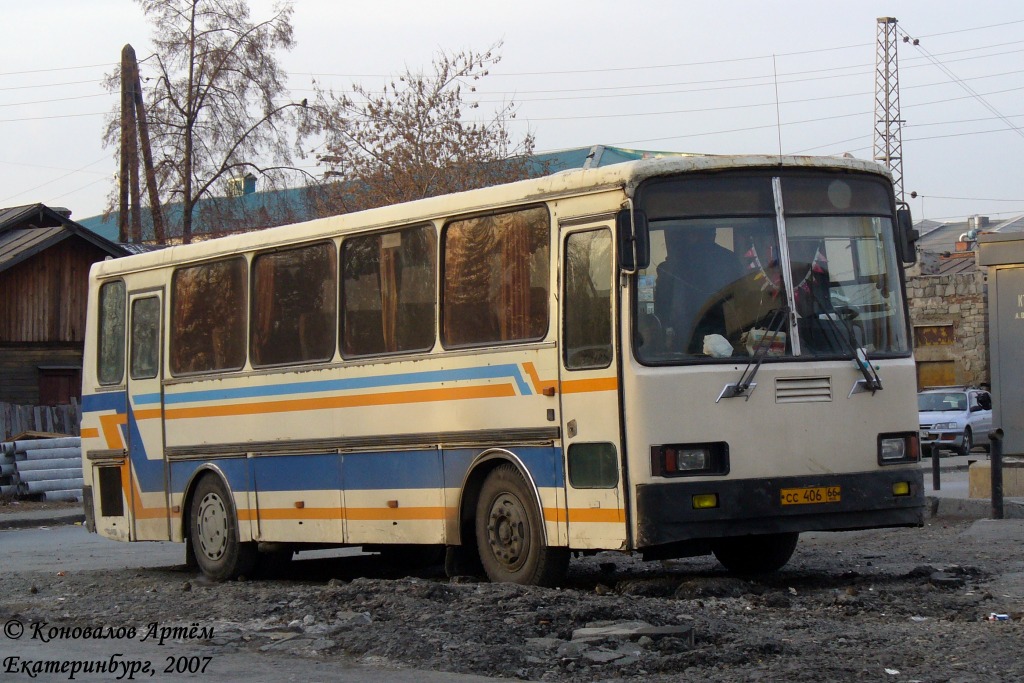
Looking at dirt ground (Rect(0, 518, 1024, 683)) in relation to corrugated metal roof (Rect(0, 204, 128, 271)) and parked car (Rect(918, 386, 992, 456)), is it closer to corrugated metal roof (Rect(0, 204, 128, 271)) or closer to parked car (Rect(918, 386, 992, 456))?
parked car (Rect(918, 386, 992, 456))

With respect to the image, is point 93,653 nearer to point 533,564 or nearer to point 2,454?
point 533,564

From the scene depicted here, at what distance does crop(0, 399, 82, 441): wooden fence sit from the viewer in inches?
1252

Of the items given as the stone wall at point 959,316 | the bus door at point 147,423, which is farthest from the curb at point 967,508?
the stone wall at point 959,316

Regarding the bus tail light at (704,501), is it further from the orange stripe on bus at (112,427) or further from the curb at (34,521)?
the curb at (34,521)

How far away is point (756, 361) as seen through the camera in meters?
9.95

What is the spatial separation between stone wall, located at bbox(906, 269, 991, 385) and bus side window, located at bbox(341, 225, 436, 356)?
40.3m

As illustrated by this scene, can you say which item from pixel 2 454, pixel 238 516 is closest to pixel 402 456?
pixel 238 516

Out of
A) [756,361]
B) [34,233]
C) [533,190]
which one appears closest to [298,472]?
[533,190]

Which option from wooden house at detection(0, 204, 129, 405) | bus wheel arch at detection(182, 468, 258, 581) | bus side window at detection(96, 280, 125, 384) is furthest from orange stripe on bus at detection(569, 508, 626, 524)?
wooden house at detection(0, 204, 129, 405)

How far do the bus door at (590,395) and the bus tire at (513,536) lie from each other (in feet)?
1.34

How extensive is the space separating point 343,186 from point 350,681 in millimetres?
34893

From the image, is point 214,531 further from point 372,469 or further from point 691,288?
point 691,288

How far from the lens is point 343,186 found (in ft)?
136

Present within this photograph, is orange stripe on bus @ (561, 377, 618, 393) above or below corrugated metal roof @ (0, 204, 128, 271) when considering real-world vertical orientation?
below
